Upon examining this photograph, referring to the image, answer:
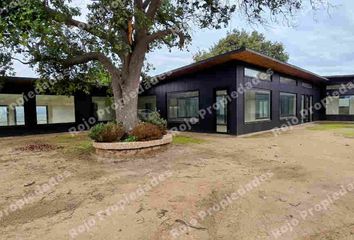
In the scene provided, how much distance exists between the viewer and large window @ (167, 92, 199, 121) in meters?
12.6

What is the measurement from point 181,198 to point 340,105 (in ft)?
61.4

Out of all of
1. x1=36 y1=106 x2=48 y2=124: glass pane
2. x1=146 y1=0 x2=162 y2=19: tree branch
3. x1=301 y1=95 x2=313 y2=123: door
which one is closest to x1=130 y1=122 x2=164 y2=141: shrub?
x1=146 y1=0 x2=162 y2=19: tree branch

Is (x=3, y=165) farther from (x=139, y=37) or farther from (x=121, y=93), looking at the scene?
(x=139, y=37)

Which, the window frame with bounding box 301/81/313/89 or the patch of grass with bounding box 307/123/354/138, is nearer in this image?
the patch of grass with bounding box 307/123/354/138

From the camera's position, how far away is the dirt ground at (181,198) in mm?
2863

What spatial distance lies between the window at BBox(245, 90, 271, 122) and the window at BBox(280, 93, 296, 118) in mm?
1598

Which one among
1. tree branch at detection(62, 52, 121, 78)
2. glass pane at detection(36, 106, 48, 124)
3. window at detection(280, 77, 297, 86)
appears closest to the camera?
tree branch at detection(62, 52, 121, 78)

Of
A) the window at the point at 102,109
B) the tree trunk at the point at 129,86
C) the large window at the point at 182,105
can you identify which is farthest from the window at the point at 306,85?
the tree trunk at the point at 129,86

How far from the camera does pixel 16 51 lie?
718 centimetres

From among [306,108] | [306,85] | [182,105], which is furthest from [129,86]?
[306,108]

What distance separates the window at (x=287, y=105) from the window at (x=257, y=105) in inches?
62.9

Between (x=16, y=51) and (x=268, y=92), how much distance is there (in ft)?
34.0

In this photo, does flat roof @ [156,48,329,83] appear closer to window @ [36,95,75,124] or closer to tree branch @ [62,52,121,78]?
tree branch @ [62,52,121,78]

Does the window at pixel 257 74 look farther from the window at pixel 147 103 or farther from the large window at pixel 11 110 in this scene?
the large window at pixel 11 110
